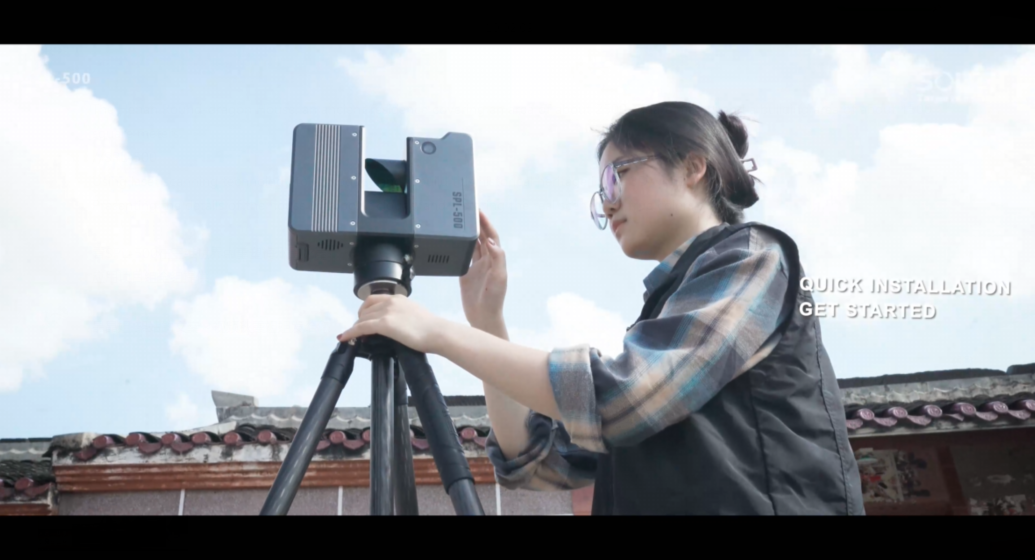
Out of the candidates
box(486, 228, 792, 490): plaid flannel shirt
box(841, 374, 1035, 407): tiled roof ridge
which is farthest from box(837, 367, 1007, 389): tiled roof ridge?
box(486, 228, 792, 490): plaid flannel shirt

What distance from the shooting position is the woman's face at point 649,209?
3.93 feet

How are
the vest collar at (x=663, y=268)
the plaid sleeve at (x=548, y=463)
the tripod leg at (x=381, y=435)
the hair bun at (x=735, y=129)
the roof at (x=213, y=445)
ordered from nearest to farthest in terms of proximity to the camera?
the tripod leg at (x=381, y=435)
the vest collar at (x=663, y=268)
the plaid sleeve at (x=548, y=463)
the hair bun at (x=735, y=129)
the roof at (x=213, y=445)

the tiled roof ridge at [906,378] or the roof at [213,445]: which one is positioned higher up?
the tiled roof ridge at [906,378]

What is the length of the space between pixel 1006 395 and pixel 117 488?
3.36m

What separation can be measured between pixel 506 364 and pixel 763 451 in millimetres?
300

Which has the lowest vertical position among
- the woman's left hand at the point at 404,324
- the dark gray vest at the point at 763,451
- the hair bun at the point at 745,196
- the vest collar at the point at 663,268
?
the dark gray vest at the point at 763,451

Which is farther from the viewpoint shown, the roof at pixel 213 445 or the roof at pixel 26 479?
the roof at pixel 26 479

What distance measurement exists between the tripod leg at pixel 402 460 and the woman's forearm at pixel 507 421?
0.55ft

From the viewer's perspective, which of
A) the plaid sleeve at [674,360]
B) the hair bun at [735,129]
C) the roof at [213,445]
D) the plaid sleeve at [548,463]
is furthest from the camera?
the roof at [213,445]

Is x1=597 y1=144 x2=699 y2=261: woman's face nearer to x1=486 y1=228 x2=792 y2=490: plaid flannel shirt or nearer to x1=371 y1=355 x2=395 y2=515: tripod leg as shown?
x1=486 y1=228 x2=792 y2=490: plaid flannel shirt

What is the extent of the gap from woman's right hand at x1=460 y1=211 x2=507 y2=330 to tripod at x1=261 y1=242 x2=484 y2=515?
0.20 meters

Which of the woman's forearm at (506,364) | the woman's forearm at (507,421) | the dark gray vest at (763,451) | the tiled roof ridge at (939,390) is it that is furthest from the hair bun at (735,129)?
the tiled roof ridge at (939,390)

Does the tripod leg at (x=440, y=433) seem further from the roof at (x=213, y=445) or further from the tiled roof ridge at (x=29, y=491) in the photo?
the tiled roof ridge at (x=29, y=491)
